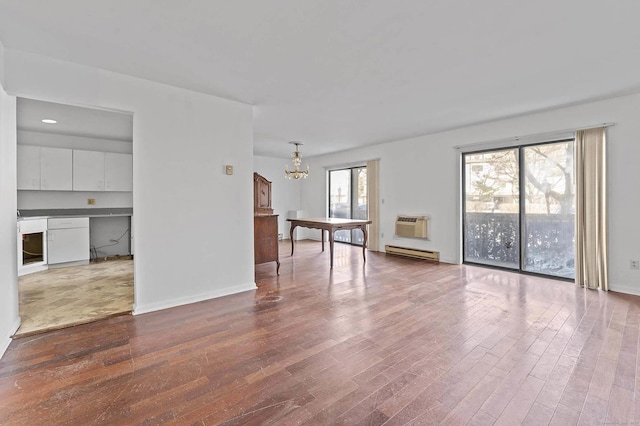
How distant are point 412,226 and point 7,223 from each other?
18.8ft

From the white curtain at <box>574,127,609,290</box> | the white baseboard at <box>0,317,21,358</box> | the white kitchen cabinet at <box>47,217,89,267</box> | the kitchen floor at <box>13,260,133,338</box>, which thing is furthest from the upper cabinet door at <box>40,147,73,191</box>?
the white curtain at <box>574,127,609,290</box>

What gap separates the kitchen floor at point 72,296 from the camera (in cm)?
284

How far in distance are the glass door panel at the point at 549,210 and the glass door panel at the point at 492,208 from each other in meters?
0.16

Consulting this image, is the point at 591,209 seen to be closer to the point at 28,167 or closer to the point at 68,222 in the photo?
the point at 68,222

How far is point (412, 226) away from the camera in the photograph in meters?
5.98

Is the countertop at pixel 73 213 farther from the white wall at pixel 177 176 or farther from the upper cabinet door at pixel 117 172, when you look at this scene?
the white wall at pixel 177 176

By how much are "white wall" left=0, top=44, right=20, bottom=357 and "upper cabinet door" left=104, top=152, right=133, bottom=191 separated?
3.34 m

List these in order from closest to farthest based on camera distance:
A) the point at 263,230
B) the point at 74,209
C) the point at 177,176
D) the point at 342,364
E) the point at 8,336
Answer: the point at 342,364
the point at 8,336
the point at 177,176
the point at 263,230
the point at 74,209

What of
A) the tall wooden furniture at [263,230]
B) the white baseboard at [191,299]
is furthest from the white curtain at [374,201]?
the white baseboard at [191,299]

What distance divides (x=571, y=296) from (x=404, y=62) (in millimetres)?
3405

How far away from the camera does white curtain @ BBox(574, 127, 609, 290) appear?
379cm

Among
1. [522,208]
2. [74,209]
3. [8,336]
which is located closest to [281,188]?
[74,209]

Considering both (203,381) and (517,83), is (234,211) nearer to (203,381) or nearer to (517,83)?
(203,381)

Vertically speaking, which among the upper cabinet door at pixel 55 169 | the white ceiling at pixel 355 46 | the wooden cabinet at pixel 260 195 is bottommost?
the wooden cabinet at pixel 260 195
